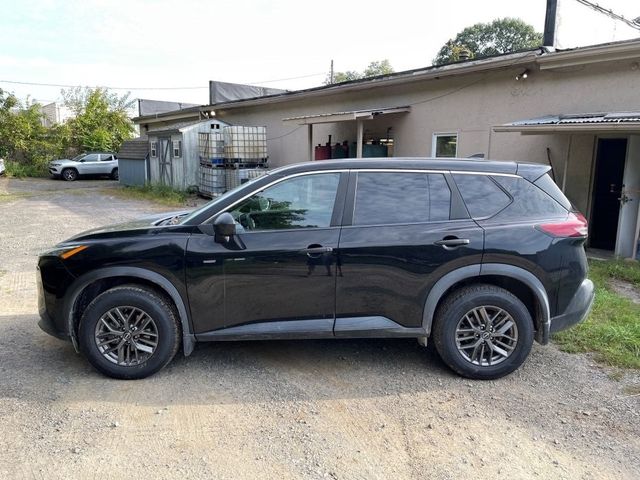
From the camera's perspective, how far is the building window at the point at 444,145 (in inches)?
442

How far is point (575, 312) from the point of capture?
158 inches

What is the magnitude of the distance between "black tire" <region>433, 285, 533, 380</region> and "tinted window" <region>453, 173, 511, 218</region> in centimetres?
61

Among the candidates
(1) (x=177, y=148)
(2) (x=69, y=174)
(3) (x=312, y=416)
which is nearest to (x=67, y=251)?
(3) (x=312, y=416)

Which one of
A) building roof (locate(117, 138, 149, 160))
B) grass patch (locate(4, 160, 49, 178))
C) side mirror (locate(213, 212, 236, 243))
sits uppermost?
building roof (locate(117, 138, 149, 160))

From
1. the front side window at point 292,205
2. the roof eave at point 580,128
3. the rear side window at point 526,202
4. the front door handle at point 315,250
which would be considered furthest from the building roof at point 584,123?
the front door handle at point 315,250

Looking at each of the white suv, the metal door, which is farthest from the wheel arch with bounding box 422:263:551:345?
the white suv

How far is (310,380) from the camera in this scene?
155 inches

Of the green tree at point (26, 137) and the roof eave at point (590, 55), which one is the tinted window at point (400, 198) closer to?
the roof eave at point (590, 55)

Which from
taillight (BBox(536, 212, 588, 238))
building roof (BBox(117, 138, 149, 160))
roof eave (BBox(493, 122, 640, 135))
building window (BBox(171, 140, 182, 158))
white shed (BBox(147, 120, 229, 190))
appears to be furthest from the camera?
building roof (BBox(117, 138, 149, 160))

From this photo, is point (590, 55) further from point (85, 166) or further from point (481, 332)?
point (85, 166)

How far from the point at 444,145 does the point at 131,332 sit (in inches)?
365

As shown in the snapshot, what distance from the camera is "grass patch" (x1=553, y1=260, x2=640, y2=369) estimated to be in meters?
4.38

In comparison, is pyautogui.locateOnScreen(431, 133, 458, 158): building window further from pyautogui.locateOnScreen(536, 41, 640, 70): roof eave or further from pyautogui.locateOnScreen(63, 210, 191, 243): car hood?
pyautogui.locateOnScreen(63, 210, 191, 243): car hood

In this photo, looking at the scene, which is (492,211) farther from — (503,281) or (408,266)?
(408,266)
